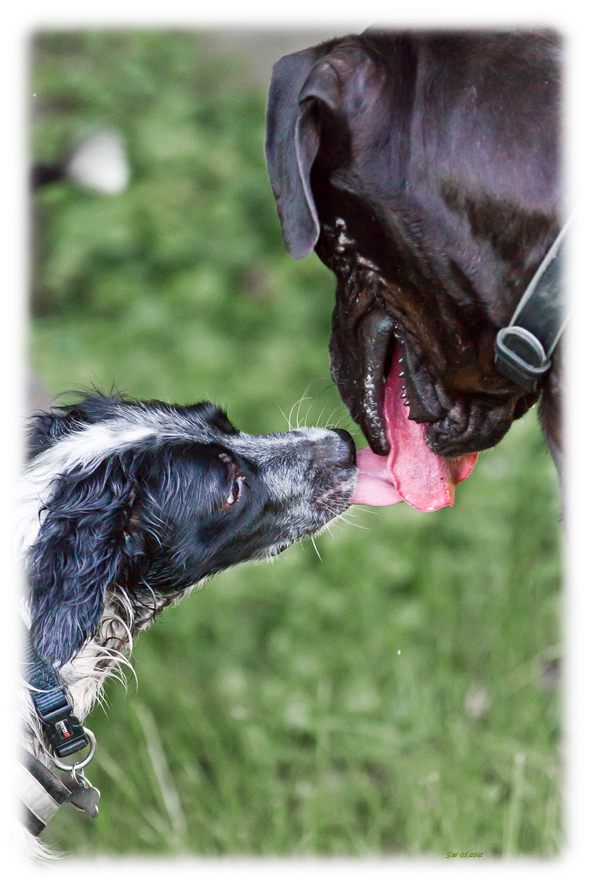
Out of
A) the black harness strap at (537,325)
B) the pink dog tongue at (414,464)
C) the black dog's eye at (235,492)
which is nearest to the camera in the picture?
the black harness strap at (537,325)

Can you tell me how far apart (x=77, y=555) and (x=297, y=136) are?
110 centimetres

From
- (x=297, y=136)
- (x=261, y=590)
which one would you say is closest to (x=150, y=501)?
(x=297, y=136)

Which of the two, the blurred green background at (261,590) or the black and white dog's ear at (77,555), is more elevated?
the black and white dog's ear at (77,555)

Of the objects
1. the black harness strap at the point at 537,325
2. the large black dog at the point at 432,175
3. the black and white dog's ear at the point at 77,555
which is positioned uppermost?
the large black dog at the point at 432,175

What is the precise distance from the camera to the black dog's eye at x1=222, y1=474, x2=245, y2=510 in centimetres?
256

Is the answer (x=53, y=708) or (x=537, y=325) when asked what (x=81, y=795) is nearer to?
(x=53, y=708)

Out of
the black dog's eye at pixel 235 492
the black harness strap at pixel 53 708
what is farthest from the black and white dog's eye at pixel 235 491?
the black harness strap at pixel 53 708

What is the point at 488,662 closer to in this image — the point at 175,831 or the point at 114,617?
the point at 175,831

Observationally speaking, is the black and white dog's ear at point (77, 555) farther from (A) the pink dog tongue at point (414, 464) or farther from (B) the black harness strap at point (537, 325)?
(B) the black harness strap at point (537, 325)

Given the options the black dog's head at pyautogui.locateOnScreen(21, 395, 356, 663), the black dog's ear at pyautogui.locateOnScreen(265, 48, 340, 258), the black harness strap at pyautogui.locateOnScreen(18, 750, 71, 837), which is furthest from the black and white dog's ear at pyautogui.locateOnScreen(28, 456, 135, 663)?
the black dog's ear at pyautogui.locateOnScreen(265, 48, 340, 258)

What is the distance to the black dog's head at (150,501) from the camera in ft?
6.98

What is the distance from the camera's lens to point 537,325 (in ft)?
6.29

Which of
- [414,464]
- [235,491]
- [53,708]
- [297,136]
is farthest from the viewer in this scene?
[235,491]

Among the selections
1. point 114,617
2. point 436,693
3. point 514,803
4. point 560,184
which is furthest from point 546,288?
point 436,693
